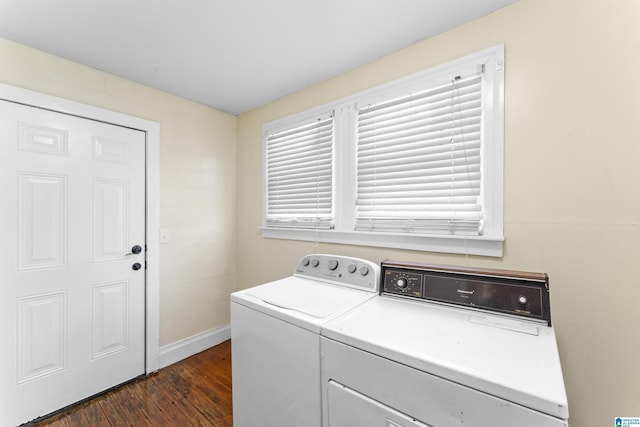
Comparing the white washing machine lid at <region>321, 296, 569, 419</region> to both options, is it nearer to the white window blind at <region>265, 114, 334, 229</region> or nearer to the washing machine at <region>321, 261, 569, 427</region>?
the washing machine at <region>321, 261, 569, 427</region>

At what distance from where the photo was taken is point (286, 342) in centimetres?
119

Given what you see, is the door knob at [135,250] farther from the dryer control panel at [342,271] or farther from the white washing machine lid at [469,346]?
the white washing machine lid at [469,346]

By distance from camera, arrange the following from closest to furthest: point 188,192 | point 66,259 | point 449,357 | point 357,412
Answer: point 449,357 → point 357,412 → point 66,259 → point 188,192

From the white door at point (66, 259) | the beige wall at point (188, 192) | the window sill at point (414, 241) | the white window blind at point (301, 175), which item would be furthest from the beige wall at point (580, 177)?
the white door at point (66, 259)

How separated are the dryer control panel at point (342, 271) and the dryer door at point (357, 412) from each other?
0.58m

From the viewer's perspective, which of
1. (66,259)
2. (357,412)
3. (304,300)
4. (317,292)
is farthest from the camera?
(66,259)

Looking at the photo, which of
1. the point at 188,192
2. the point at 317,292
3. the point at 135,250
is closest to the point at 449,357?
the point at 317,292

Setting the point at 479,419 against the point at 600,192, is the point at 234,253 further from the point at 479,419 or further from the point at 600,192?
the point at 600,192

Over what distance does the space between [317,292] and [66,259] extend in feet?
5.69

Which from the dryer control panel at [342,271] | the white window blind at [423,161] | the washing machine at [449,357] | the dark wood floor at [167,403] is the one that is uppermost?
the white window blind at [423,161]

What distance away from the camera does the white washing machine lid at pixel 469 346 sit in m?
0.72

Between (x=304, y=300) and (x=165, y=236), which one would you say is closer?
(x=304, y=300)

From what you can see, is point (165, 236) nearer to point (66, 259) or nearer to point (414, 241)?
point (66, 259)

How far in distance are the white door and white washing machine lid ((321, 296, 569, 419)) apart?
Result: 1877 mm
